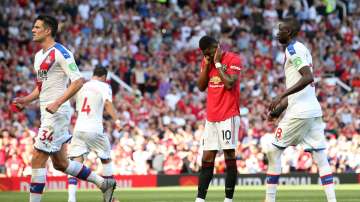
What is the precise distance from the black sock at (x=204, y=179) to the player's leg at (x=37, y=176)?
2254 mm

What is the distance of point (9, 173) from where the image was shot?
27000 mm

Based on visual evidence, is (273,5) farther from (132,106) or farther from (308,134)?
(308,134)

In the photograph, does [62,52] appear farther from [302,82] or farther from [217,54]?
[302,82]

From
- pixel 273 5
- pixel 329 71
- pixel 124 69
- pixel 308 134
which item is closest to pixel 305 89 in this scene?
pixel 308 134

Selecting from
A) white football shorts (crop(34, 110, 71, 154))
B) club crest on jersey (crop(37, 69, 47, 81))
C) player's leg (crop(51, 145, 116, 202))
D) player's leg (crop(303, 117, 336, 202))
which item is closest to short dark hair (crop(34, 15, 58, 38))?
club crest on jersey (crop(37, 69, 47, 81))

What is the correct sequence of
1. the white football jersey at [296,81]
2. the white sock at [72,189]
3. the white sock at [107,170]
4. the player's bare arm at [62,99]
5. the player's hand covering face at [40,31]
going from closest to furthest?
the player's bare arm at [62,99] → the player's hand covering face at [40,31] → the white football jersey at [296,81] → the white sock at [72,189] → the white sock at [107,170]

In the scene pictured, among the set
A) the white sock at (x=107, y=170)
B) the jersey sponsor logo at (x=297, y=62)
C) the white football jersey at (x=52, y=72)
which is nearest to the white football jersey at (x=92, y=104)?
the white sock at (x=107, y=170)

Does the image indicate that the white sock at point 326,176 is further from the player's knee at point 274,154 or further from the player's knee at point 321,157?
the player's knee at point 274,154

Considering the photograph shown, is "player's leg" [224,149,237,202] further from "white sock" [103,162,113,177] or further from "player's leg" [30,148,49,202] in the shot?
"white sock" [103,162,113,177]

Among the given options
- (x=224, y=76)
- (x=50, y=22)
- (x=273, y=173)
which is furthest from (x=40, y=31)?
(x=273, y=173)

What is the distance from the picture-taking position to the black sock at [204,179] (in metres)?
14.1

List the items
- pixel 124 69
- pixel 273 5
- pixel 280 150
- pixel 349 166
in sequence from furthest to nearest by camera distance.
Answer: pixel 273 5
pixel 124 69
pixel 349 166
pixel 280 150

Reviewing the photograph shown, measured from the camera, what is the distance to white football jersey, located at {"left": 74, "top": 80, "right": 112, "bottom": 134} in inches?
691

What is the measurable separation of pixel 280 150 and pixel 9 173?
14318 mm
